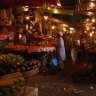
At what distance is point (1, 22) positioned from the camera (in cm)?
1231

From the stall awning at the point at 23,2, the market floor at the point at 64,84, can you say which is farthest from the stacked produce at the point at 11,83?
the market floor at the point at 64,84

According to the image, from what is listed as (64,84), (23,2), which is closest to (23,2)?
(23,2)

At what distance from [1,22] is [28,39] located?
481 centimetres

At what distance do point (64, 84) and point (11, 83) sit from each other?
690 centimetres

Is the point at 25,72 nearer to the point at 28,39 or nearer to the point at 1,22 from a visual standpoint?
the point at 1,22

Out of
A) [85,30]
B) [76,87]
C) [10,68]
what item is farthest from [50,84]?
[85,30]

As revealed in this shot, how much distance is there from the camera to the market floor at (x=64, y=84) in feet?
31.7

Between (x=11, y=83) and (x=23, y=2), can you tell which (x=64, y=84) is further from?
(x=11, y=83)

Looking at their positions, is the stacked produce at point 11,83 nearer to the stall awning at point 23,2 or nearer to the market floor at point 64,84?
the stall awning at point 23,2

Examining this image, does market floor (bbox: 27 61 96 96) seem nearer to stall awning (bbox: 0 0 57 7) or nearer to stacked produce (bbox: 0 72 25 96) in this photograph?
stall awning (bbox: 0 0 57 7)

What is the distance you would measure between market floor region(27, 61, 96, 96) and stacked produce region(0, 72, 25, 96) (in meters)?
4.67

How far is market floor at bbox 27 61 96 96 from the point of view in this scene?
31.7 ft

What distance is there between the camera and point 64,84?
11.0 meters

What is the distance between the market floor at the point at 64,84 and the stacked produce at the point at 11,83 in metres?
4.67
